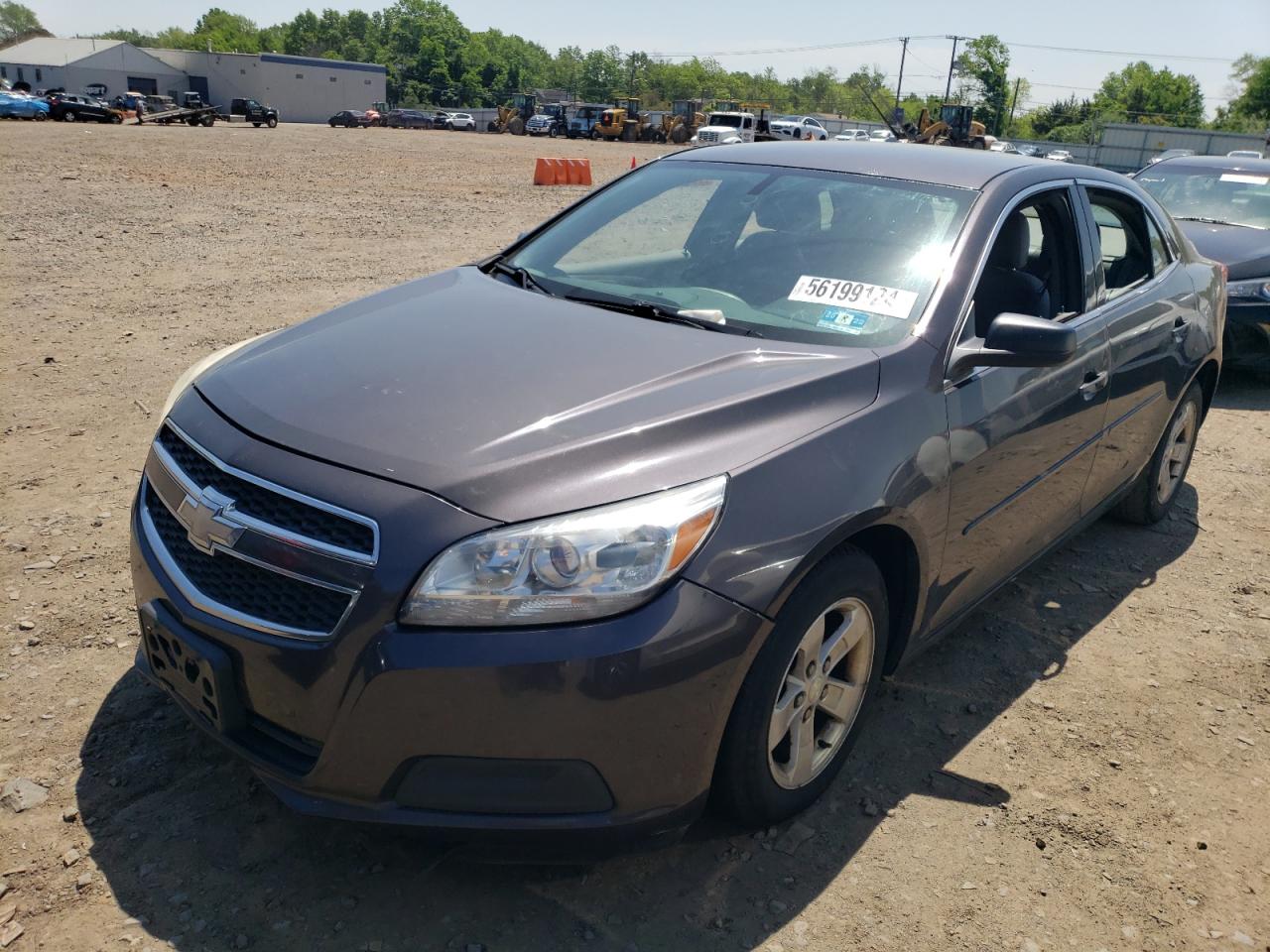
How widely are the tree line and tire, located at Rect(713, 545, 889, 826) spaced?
7557 centimetres

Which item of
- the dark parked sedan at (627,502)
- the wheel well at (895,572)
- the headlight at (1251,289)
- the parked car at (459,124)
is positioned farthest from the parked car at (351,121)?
the wheel well at (895,572)

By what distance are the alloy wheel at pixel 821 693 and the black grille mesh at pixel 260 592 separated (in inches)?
41.7

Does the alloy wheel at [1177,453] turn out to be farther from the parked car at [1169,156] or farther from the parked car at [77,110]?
the parked car at [77,110]

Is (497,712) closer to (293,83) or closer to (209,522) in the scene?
(209,522)

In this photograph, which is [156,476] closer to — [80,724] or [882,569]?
[80,724]

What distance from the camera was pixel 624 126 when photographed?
56.6 m

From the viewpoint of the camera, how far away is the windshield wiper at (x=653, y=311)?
307 centimetres

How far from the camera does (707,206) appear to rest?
377 cm

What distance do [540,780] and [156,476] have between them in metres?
1.36

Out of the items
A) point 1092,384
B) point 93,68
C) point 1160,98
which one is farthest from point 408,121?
point 1160,98

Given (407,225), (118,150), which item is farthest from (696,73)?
(407,225)

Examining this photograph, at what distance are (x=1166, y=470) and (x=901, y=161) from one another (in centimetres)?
232

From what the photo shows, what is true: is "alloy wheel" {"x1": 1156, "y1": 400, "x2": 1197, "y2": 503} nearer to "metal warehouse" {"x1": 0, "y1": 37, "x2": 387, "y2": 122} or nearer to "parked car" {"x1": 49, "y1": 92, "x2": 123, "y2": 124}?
"parked car" {"x1": 49, "y1": 92, "x2": 123, "y2": 124}

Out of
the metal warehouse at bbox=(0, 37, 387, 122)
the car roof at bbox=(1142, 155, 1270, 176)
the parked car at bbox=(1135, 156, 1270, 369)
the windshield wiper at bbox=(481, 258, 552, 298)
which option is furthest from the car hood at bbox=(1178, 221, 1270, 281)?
the metal warehouse at bbox=(0, 37, 387, 122)
